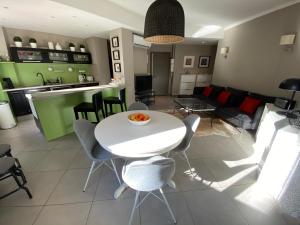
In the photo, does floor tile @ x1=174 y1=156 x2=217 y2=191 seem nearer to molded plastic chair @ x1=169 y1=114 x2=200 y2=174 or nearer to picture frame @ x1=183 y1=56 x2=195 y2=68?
molded plastic chair @ x1=169 y1=114 x2=200 y2=174

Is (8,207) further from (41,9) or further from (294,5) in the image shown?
(294,5)

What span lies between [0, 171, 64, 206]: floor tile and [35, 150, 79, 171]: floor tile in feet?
0.35

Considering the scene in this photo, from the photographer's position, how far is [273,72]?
3.35 m

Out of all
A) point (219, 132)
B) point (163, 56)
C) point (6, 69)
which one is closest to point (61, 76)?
point (6, 69)

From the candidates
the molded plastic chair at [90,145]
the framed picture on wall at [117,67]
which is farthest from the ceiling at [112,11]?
the molded plastic chair at [90,145]

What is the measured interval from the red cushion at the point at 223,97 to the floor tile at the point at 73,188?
12.8ft

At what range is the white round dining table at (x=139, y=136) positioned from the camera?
1.35 m

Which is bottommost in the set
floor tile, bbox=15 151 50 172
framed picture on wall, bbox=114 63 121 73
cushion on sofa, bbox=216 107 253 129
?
floor tile, bbox=15 151 50 172

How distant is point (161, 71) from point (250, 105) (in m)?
4.88

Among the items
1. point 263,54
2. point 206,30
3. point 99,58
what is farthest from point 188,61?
point 99,58

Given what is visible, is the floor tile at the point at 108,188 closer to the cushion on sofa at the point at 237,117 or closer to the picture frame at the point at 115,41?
the cushion on sofa at the point at 237,117

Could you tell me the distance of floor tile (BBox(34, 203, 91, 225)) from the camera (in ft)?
4.79

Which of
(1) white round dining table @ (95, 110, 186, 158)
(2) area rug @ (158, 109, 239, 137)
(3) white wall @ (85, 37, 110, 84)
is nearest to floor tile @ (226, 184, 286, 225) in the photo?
(1) white round dining table @ (95, 110, 186, 158)

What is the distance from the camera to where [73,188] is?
6.08 ft
